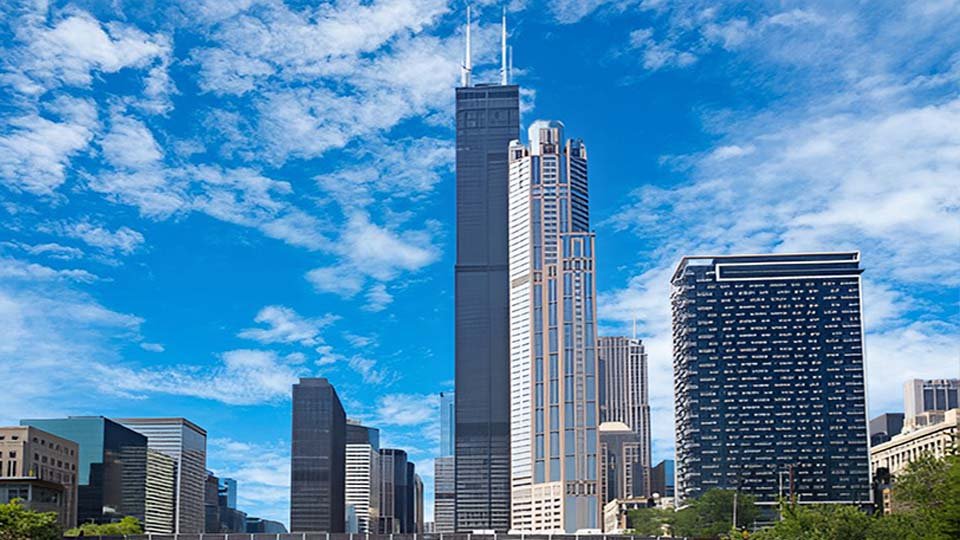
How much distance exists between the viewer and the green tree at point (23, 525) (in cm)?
12312

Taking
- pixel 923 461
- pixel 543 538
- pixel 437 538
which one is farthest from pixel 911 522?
pixel 437 538

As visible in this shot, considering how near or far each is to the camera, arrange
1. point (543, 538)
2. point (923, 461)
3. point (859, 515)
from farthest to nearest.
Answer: point (923, 461)
point (859, 515)
point (543, 538)

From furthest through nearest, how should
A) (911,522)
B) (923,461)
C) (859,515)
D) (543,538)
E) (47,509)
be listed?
1. (47,509)
2. (923,461)
3. (859,515)
4. (911,522)
5. (543,538)

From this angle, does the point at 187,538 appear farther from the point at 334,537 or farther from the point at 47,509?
the point at 47,509

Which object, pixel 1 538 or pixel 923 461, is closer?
pixel 1 538

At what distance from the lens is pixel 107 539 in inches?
4702

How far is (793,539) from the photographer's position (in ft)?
385

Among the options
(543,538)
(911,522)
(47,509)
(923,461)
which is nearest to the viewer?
(543,538)

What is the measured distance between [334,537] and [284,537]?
15.3 ft

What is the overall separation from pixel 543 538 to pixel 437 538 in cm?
1215

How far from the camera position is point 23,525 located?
123812mm

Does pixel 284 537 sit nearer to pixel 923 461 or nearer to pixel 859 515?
pixel 859 515

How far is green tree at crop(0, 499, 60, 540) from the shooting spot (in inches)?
4847

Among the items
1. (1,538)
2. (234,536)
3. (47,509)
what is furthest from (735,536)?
(47,509)
